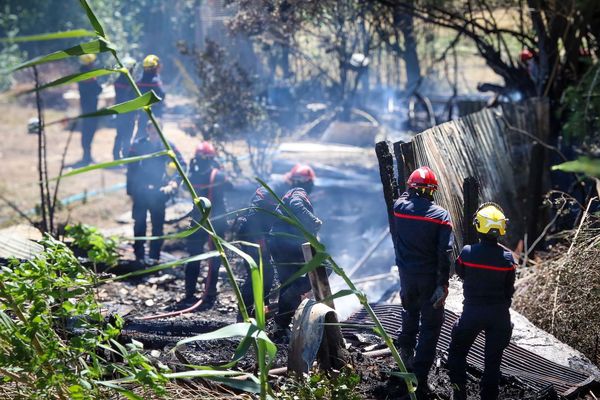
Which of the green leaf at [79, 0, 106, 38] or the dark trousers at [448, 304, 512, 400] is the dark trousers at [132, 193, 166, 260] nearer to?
the dark trousers at [448, 304, 512, 400]

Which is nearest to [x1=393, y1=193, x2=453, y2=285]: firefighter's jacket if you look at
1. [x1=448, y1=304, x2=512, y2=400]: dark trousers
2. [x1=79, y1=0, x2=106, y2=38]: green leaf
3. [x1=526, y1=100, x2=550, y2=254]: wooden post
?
[x1=448, y1=304, x2=512, y2=400]: dark trousers

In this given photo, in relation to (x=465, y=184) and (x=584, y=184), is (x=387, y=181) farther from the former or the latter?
(x=584, y=184)

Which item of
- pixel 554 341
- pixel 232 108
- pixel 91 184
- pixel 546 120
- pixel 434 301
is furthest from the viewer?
pixel 91 184

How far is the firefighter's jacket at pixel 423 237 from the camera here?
219 inches

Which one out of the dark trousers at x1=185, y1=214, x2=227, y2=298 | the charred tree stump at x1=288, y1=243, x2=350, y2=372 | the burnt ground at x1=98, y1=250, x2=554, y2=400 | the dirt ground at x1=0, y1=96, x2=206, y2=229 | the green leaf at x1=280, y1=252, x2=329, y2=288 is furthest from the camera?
the dirt ground at x1=0, y1=96, x2=206, y2=229

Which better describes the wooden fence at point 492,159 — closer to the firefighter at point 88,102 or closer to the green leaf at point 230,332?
the green leaf at point 230,332

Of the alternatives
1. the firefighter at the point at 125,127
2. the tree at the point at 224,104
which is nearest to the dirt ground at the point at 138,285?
the firefighter at the point at 125,127

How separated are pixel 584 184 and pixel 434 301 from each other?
4983mm

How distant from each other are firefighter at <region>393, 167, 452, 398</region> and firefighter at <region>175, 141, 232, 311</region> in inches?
123

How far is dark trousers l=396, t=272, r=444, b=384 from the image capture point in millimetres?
5629

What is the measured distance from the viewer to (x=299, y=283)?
700 centimetres

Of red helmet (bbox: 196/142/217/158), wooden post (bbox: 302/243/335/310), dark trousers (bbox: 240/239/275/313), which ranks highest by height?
red helmet (bbox: 196/142/217/158)

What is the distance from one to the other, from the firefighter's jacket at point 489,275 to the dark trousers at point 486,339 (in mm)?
69

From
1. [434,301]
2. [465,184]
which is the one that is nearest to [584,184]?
[465,184]
